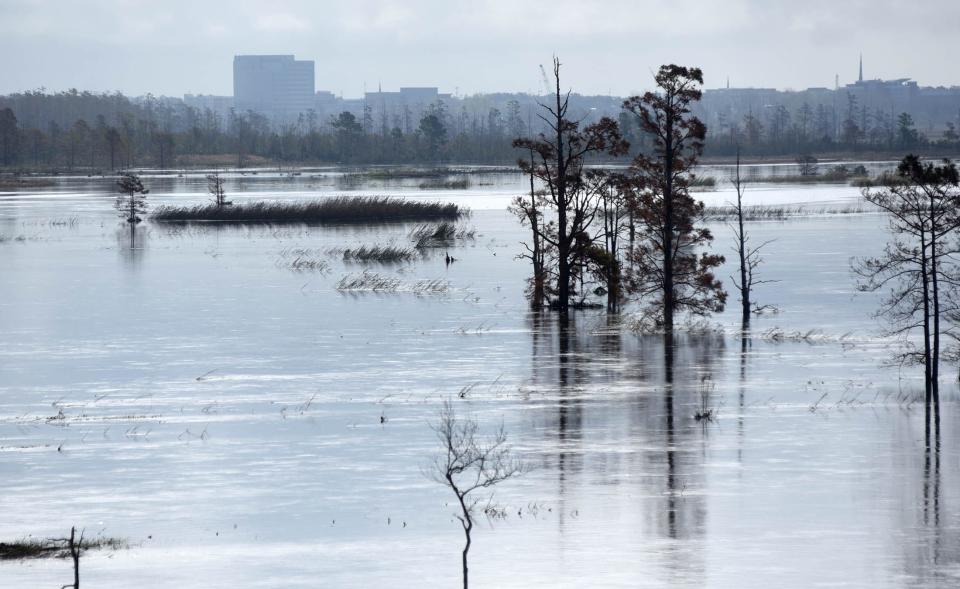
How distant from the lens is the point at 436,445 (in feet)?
107


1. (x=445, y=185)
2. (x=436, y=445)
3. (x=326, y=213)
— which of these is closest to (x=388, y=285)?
(x=436, y=445)

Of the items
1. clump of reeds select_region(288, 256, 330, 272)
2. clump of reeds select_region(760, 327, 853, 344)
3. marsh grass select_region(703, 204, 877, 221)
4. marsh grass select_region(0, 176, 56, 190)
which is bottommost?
clump of reeds select_region(760, 327, 853, 344)

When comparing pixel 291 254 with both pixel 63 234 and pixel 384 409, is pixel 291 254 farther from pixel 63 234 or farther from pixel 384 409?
pixel 384 409

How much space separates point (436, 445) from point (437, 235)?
210 feet

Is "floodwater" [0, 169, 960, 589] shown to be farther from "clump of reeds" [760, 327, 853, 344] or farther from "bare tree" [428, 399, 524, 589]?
"bare tree" [428, 399, 524, 589]

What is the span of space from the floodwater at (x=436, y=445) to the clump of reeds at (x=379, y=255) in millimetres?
14119

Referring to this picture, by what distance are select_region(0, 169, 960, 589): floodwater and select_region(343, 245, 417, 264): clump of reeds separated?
46.3 feet

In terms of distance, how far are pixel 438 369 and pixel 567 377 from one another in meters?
4.56

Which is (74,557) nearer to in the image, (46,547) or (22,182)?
(46,547)

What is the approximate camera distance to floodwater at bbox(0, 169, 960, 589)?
23156 mm

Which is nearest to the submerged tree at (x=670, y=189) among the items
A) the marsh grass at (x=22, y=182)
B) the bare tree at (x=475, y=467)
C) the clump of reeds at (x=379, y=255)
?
the bare tree at (x=475, y=467)

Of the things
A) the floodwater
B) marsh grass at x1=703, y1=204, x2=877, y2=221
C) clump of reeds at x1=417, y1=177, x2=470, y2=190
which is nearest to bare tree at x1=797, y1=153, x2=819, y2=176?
clump of reeds at x1=417, y1=177, x2=470, y2=190

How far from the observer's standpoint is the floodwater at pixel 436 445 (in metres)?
23.2

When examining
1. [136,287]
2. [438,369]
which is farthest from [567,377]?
[136,287]
